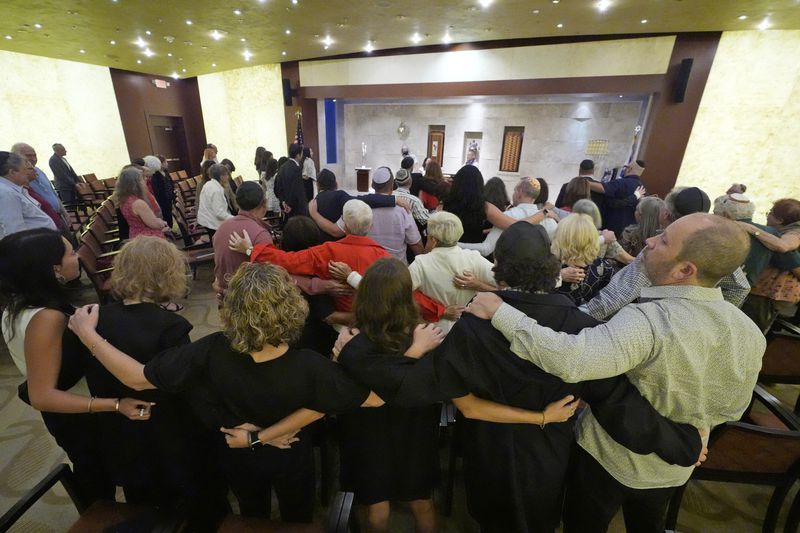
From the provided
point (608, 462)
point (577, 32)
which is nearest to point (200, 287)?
point (608, 462)

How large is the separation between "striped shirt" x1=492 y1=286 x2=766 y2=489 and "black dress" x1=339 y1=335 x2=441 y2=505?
623 millimetres

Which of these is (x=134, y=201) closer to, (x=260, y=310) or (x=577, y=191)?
(x=260, y=310)

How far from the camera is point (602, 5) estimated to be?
506cm

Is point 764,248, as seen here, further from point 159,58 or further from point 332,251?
point 159,58

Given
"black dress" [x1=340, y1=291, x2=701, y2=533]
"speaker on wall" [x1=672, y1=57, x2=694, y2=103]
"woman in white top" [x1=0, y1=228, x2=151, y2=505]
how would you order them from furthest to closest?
"speaker on wall" [x1=672, y1=57, x2=694, y2=103]
"woman in white top" [x1=0, y1=228, x2=151, y2=505]
"black dress" [x1=340, y1=291, x2=701, y2=533]

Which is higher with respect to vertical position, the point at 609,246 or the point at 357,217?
the point at 357,217

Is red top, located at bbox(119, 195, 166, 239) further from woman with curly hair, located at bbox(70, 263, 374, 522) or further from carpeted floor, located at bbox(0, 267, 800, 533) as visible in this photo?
woman with curly hair, located at bbox(70, 263, 374, 522)

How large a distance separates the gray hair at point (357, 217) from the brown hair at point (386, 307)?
827 mm

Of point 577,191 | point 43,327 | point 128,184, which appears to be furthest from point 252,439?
point 128,184

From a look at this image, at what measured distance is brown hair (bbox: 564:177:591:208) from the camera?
3166mm

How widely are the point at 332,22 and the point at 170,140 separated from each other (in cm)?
1054

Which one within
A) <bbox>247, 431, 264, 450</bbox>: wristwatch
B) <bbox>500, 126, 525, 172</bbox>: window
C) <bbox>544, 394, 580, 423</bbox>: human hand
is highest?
<bbox>500, 126, 525, 172</bbox>: window

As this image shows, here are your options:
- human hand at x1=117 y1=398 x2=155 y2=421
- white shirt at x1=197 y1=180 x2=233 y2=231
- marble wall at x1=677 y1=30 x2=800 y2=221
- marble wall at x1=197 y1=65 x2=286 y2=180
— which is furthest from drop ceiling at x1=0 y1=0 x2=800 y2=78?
human hand at x1=117 y1=398 x2=155 y2=421

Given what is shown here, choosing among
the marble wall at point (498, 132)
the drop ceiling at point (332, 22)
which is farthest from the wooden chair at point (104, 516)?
the marble wall at point (498, 132)
